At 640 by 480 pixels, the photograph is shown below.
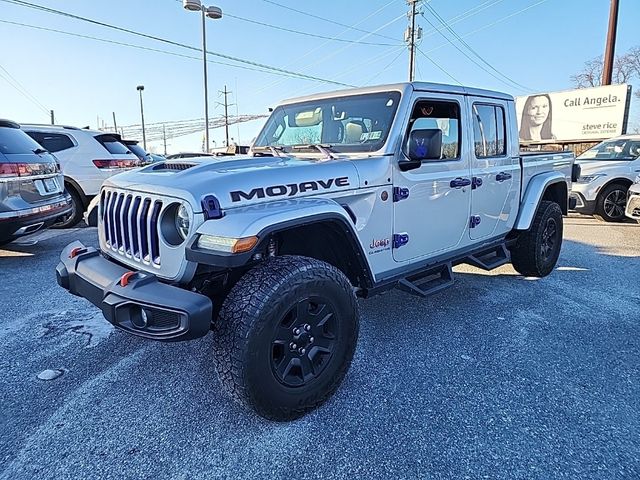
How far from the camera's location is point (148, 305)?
6.75 ft

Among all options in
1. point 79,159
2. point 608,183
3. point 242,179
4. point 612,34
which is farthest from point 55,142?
point 612,34

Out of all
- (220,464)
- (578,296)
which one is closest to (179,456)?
(220,464)

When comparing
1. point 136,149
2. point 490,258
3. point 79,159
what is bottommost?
point 490,258

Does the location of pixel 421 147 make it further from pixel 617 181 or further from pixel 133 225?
pixel 617 181

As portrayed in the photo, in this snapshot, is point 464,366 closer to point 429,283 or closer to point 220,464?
point 429,283

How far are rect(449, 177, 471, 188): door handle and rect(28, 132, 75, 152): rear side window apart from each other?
276 inches

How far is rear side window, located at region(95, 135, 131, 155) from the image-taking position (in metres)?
8.12

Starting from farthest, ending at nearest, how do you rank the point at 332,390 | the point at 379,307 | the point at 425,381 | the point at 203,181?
the point at 379,307 < the point at 425,381 < the point at 332,390 < the point at 203,181

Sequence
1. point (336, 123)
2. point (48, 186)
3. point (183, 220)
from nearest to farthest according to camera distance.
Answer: point (183, 220), point (336, 123), point (48, 186)

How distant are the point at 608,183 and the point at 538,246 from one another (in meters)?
5.00

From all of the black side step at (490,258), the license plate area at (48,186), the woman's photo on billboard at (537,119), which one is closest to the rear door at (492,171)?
the black side step at (490,258)

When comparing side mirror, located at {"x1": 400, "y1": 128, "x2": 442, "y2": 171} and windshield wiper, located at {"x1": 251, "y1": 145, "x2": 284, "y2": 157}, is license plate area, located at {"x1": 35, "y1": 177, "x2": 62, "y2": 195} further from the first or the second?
side mirror, located at {"x1": 400, "y1": 128, "x2": 442, "y2": 171}

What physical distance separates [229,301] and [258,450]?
0.75 m

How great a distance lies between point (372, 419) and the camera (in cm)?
241
